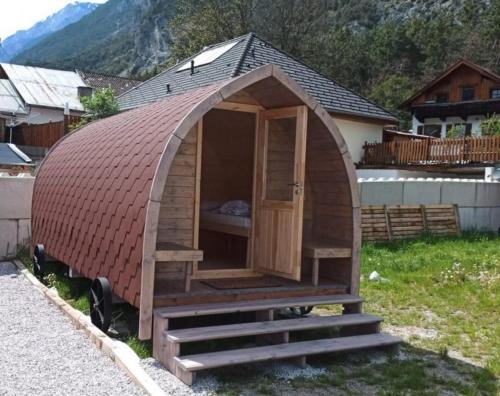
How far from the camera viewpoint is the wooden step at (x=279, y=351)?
4629mm

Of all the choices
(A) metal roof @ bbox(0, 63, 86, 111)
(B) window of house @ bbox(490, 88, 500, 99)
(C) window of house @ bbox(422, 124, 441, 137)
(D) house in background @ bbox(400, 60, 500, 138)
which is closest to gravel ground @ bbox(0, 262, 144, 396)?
(A) metal roof @ bbox(0, 63, 86, 111)

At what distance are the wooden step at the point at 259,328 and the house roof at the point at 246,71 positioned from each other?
33.7 feet

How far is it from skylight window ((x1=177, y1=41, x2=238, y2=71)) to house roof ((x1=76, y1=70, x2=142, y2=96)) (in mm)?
16621

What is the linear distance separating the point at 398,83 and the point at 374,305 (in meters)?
37.9

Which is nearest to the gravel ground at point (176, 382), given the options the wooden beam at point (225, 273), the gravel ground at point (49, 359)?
the gravel ground at point (49, 359)

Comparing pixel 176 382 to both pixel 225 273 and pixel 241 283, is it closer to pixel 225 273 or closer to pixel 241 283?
pixel 241 283

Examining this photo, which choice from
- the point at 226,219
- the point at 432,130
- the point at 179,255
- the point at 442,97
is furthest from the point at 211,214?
the point at 432,130

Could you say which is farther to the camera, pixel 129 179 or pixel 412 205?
pixel 412 205

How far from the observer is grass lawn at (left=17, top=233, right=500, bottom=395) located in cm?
482

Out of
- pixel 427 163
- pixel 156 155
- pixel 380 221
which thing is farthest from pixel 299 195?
pixel 427 163

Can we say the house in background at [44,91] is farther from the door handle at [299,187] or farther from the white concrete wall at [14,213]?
the door handle at [299,187]

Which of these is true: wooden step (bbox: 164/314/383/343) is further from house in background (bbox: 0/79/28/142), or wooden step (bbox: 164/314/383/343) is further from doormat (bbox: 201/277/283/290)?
house in background (bbox: 0/79/28/142)

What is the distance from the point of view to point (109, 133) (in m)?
7.50

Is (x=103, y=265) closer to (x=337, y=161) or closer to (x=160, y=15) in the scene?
(x=337, y=161)
